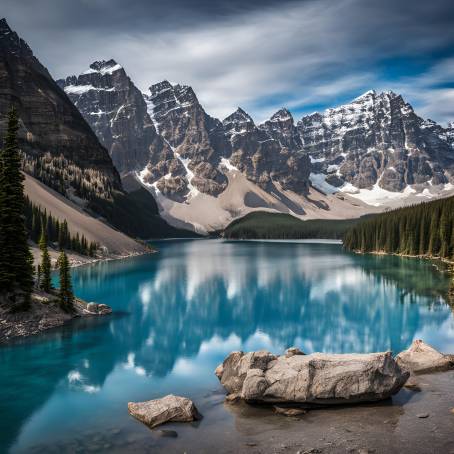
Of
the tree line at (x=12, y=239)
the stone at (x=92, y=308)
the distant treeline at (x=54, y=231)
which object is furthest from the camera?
the distant treeline at (x=54, y=231)

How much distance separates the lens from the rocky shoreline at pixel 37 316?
143 ft

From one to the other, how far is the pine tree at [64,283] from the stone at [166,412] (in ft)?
93.2

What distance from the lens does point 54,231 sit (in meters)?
128

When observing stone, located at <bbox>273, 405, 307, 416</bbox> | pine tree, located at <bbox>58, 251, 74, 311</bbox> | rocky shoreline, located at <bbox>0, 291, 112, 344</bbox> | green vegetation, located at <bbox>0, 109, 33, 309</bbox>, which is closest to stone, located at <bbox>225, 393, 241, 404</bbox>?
stone, located at <bbox>273, 405, 307, 416</bbox>

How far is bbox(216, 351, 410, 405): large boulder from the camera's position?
24.8m

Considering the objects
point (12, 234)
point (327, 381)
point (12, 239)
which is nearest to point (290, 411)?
point (327, 381)

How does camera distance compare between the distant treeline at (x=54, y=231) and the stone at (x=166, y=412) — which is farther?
the distant treeline at (x=54, y=231)

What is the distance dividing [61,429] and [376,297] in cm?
5485

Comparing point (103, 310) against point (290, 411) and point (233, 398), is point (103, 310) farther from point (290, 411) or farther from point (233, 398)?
point (290, 411)

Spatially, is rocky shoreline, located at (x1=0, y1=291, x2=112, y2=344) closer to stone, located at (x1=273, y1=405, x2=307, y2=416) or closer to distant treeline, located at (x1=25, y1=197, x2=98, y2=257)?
stone, located at (x1=273, y1=405, x2=307, y2=416)

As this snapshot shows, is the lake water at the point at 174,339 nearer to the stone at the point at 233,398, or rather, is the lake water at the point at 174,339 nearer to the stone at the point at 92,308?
the stone at the point at 233,398

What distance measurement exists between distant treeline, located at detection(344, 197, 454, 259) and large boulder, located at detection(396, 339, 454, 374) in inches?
3252

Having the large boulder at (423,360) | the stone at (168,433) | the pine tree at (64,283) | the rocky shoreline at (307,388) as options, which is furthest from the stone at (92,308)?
the stone at (168,433)

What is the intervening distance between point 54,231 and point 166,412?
4426 inches
